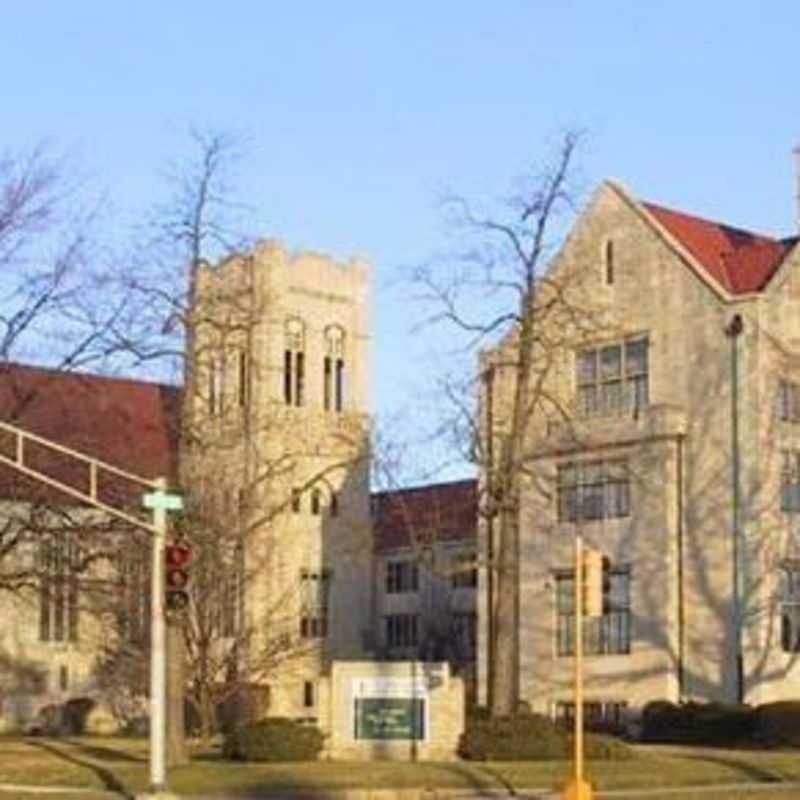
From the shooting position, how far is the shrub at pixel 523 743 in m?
40.0

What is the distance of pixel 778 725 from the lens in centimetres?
5278

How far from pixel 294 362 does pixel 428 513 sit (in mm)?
17334

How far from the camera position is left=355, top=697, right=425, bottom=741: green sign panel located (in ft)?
132

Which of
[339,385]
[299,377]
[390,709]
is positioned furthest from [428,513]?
[390,709]

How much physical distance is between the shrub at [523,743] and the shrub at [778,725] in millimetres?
12141

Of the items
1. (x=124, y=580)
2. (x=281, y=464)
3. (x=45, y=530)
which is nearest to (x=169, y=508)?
(x=45, y=530)

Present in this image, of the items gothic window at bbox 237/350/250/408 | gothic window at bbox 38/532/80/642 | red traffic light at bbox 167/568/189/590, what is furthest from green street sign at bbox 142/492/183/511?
gothic window at bbox 237/350/250/408

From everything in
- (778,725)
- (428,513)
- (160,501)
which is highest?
(428,513)

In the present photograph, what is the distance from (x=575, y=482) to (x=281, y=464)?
9481 millimetres

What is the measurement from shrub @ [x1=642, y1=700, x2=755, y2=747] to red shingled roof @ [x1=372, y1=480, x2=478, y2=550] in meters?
31.8

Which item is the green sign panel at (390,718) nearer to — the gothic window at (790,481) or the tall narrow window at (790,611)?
the tall narrow window at (790,611)

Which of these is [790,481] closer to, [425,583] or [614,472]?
[614,472]

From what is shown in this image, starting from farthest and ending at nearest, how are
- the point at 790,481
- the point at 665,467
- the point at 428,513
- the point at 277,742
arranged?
1. the point at 428,513
2. the point at 665,467
3. the point at 790,481
4. the point at 277,742

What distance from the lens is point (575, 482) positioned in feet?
207
